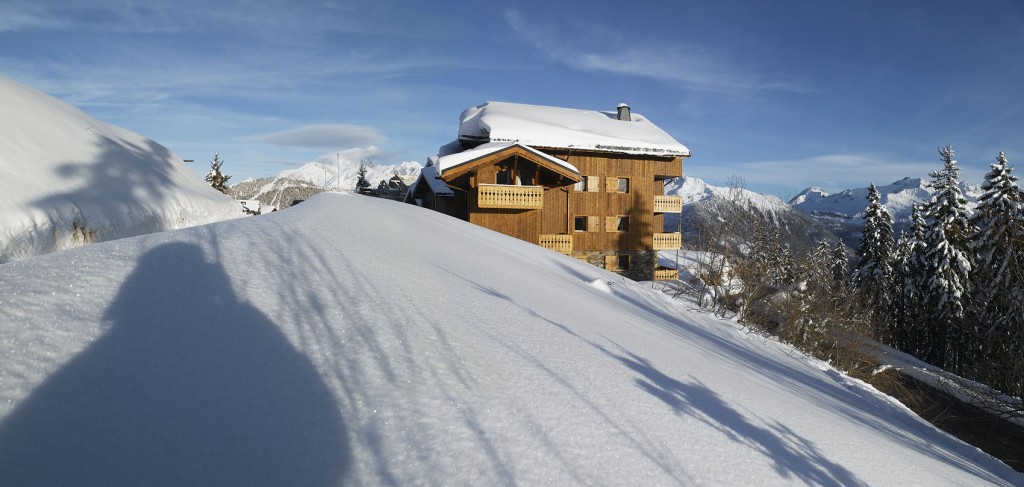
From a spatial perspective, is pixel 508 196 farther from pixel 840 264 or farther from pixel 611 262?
pixel 840 264

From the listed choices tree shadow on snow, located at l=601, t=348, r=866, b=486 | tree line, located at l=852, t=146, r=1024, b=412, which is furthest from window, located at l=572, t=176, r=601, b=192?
tree shadow on snow, located at l=601, t=348, r=866, b=486

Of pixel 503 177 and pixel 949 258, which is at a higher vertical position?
pixel 503 177

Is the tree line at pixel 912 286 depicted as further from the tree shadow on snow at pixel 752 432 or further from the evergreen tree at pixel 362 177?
the evergreen tree at pixel 362 177

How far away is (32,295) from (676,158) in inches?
1015

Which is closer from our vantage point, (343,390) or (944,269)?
(343,390)

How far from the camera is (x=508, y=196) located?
18281 mm

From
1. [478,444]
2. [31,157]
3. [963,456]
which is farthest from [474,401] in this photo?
[31,157]

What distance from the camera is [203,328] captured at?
228 centimetres

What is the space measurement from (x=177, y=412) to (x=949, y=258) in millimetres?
35810

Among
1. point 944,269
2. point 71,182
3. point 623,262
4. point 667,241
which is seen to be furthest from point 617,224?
point 71,182

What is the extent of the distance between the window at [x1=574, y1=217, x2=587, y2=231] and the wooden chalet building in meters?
0.05

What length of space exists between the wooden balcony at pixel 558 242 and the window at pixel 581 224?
2898 mm

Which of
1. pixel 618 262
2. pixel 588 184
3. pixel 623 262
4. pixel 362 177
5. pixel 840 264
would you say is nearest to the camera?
pixel 588 184

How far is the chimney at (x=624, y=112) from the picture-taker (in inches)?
1110
